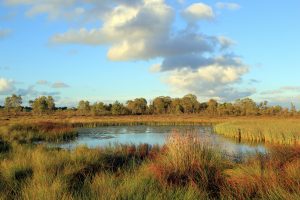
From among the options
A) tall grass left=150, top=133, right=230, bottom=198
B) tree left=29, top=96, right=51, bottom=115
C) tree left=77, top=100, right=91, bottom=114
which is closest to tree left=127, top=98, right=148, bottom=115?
tree left=77, top=100, right=91, bottom=114

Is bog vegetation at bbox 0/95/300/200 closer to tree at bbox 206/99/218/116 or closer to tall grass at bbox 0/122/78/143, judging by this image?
tall grass at bbox 0/122/78/143

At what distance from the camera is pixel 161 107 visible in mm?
92125

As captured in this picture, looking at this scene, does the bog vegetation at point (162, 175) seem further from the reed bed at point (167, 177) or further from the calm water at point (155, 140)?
the calm water at point (155, 140)

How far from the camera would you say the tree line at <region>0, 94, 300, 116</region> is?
80.9 metres

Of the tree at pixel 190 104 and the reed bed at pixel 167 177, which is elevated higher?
the tree at pixel 190 104

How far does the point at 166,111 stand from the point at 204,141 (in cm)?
8325

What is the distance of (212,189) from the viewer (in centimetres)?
737

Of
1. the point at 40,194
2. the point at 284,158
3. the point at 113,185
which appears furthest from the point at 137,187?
the point at 284,158

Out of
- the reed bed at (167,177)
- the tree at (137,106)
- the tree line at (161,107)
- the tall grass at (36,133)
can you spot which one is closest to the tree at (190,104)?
the tree line at (161,107)

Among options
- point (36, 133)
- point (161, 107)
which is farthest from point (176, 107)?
point (36, 133)

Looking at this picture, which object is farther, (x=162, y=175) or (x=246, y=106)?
(x=246, y=106)

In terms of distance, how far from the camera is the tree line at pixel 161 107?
80.9 m

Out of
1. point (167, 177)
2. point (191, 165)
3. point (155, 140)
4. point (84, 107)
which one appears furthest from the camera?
point (84, 107)

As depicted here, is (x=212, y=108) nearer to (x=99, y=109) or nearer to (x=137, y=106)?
(x=137, y=106)
